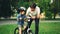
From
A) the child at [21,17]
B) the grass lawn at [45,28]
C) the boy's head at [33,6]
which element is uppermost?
the boy's head at [33,6]

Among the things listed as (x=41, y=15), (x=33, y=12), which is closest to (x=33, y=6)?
(x=33, y=12)

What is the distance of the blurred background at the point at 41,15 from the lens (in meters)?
3.17

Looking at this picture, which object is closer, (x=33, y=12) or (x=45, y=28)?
(x=33, y=12)

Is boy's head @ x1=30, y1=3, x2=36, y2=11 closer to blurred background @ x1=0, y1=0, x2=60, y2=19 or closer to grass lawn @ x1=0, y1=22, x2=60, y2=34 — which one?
blurred background @ x1=0, y1=0, x2=60, y2=19

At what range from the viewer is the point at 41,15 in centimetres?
316

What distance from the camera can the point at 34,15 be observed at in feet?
10.2

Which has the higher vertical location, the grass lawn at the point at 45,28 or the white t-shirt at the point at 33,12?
the white t-shirt at the point at 33,12

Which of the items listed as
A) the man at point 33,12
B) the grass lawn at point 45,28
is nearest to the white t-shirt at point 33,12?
the man at point 33,12

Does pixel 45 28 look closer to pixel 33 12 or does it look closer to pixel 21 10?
pixel 33 12

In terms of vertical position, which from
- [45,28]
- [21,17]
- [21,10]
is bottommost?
[45,28]

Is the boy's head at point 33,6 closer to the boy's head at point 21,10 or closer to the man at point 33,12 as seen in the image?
the man at point 33,12

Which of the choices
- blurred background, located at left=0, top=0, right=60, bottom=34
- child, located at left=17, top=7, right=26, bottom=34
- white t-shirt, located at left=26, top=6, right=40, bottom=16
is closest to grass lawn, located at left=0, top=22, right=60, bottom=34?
blurred background, located at left=0, top=0, right=60, bottom=34

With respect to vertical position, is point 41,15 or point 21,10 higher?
point 21,10

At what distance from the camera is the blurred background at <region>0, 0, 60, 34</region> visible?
317 cm
